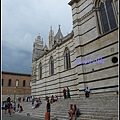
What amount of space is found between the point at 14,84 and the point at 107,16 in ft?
106

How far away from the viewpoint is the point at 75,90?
1700cm

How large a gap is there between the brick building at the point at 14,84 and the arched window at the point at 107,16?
A: 29.7 metres

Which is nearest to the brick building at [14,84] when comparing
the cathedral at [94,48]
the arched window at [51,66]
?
the arched window at [51,66]

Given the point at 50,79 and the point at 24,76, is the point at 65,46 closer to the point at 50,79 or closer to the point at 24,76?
the point at 50,79

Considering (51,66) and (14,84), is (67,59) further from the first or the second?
(14,84)

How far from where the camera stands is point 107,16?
38.0 feet

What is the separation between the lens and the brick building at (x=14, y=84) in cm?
3519

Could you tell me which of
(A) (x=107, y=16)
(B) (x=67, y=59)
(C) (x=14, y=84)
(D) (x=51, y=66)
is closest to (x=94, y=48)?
(A) (x=107, y=16)

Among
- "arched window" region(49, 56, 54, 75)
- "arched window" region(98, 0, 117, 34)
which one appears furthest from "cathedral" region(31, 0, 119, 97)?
"arched window" region(49, 56, 54, 75)

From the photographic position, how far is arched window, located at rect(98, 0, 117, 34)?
434 inches

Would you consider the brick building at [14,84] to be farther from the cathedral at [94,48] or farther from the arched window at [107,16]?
the arched window at [107,16]

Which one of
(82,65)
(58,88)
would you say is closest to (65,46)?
(58,88)

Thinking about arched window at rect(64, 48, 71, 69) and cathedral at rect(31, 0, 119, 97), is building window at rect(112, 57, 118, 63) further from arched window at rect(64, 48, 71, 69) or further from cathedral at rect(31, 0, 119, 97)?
arched window at rect(64, 48, 71, 69)

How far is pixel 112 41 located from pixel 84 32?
11.9ft
